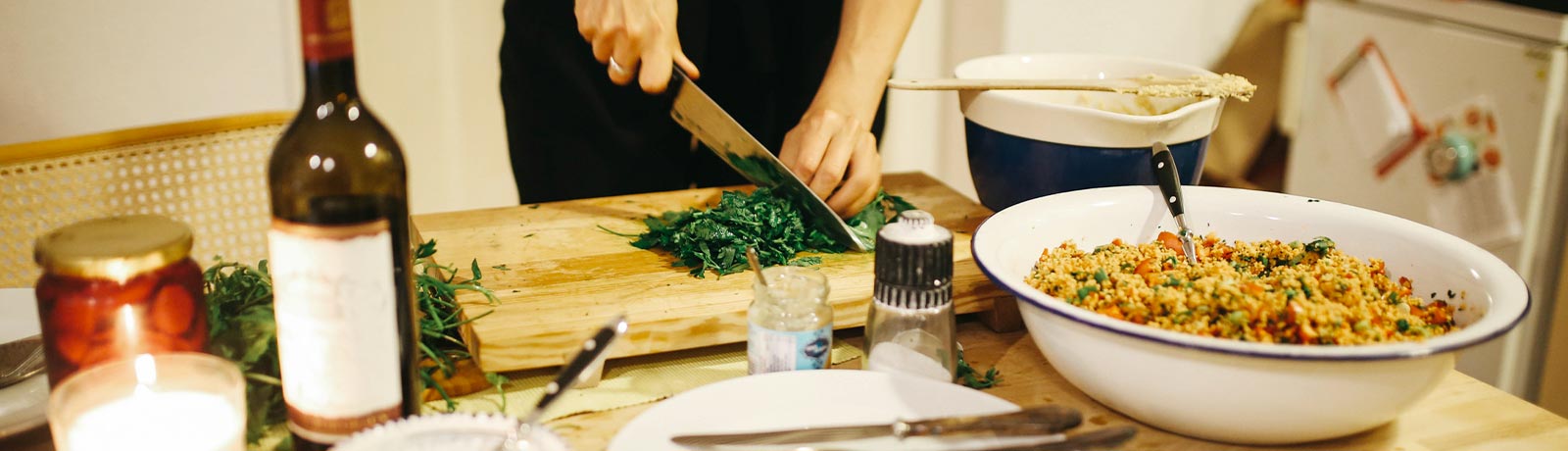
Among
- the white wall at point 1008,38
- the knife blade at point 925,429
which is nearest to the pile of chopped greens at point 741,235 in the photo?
the knife blade at point 925,429

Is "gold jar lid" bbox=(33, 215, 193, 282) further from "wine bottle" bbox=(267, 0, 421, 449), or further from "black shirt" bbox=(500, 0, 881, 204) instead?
"black shirt" bbox=(500, 0, 881, 204)

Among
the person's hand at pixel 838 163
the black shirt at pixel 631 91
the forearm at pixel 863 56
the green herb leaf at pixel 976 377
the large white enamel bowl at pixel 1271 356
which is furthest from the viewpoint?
the black shirt at pixel 631 91

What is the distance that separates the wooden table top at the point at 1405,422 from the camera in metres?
0.86

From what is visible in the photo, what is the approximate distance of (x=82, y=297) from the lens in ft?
2.29

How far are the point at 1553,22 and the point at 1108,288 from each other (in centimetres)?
168

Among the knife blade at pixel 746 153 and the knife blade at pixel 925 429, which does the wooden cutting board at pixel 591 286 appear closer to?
the knife blade at pixel 746 153

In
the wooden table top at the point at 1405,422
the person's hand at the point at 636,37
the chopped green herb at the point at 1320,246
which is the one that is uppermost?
the person's hand at the point at 636,37

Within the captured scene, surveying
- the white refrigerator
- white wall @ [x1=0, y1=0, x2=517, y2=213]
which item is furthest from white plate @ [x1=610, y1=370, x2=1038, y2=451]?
the white refrigerator

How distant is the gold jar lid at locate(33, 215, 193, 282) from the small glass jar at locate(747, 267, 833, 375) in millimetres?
431

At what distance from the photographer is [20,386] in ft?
2.74

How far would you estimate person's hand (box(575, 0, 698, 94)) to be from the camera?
3.88 ft

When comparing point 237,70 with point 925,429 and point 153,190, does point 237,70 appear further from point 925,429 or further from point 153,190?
point 925,429

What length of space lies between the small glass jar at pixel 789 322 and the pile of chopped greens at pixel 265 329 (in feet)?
0.77

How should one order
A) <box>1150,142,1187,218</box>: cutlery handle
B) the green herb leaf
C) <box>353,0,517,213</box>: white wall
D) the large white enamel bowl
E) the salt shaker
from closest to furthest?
1. the large white enamel bowl
2. the salt shaker
3. the green herb leaf
4. <box>1150,142,1187,218</box>: cutlery handle
5. <box>353,0,517,213</box>: white wall
